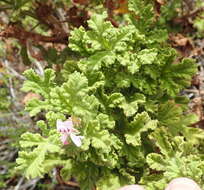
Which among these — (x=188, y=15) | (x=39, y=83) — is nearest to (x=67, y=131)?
(x=39, y=83)

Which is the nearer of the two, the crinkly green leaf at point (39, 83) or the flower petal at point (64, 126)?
the flower petal at point (64, 126)

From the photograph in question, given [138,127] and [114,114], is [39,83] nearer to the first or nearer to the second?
[114,114]

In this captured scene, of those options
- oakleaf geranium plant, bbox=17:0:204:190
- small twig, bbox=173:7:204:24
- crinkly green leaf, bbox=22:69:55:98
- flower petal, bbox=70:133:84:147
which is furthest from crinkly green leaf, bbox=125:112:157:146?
small twig, bbox=173:7:204:24

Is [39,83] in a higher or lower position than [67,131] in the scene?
higher

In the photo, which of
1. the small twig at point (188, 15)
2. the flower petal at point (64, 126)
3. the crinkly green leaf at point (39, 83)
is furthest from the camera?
the small twig at point (188, 15)

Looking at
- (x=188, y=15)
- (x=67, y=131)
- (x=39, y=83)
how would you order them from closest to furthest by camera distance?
(x=67, y=131), (x=39, y=83), (x=188, y=15)

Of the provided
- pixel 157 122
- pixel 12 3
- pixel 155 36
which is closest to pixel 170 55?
pixel 155 36

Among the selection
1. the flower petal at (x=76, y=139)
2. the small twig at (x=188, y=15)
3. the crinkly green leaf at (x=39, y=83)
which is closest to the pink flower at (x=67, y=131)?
the flower petal at (x=76, y=139)

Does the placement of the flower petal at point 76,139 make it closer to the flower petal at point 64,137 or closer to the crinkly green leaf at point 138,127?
Result: the flower petal at point 64,137
